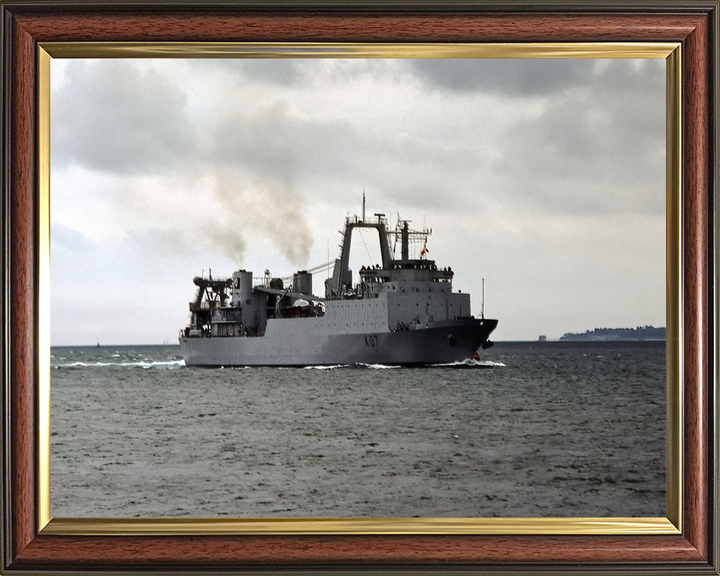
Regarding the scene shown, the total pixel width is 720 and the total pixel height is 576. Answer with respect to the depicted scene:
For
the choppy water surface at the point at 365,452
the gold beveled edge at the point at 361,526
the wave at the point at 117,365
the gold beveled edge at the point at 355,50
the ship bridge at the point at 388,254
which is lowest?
the gold beveled edge at the point at 361,526

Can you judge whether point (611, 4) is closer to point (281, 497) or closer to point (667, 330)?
point (667, 330)

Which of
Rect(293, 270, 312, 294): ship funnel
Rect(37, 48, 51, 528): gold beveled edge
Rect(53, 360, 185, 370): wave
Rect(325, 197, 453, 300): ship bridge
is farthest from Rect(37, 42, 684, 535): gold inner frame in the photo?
Rect(293, 270, 312, 294): ship funnel

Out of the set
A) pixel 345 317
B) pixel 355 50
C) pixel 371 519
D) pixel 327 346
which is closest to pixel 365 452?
pixel 371 519

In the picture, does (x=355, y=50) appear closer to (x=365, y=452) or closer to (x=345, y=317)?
(x=365, y=452)

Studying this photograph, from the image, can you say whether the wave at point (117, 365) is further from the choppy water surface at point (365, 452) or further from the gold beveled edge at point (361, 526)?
the gold beveled edge at point (361, 526)

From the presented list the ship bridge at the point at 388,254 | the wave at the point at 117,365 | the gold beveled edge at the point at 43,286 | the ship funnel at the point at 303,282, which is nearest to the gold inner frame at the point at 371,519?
the gold beveled edge at the point at 43,286

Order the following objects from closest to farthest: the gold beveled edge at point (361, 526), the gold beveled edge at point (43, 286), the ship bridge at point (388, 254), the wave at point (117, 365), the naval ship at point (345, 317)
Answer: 1. the gold beveled edge at point (361, 526)
2. the gold beveled edge at point (43, 286)
3. the wave at point (117, 365)
4. the ship bridge at point (388, 254)
5. the naval ship at point (345, 317)
